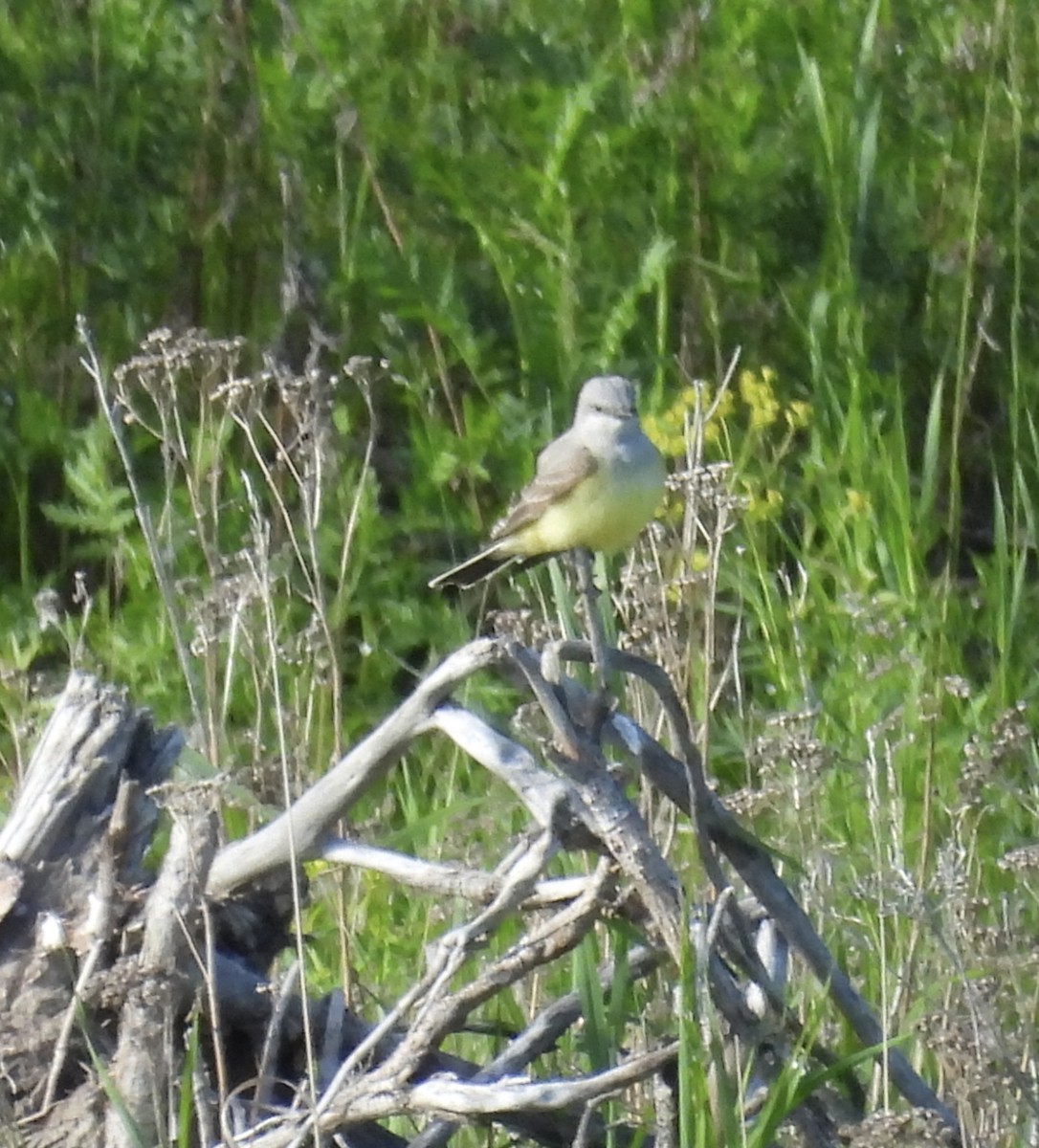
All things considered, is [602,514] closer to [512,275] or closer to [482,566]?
[482,566]

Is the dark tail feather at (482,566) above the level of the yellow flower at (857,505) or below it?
above

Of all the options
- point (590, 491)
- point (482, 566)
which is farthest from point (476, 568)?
point (590, 491)

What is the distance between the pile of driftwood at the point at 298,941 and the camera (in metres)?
2.31

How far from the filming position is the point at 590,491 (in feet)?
11.8

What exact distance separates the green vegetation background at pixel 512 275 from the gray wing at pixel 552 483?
2.14 feet

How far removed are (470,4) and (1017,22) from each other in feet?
4.58

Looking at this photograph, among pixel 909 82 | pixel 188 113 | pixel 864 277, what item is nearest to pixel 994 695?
pixel 864 277

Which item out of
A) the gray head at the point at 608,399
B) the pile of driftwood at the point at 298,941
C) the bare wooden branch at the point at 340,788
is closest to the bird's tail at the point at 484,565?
the gray head at the point at 608,399

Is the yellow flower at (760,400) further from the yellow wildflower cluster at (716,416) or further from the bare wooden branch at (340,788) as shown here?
the bare wooden branch at (340,788)

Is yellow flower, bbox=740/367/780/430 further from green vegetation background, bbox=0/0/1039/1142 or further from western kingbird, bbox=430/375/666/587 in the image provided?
western kingbird, bbox=430/375/666/587

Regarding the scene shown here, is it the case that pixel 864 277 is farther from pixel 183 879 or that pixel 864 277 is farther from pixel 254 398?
pixel 183 879

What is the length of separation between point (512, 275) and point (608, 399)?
1.16 m

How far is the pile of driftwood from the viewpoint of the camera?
2311 mm

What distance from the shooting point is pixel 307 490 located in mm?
3064
